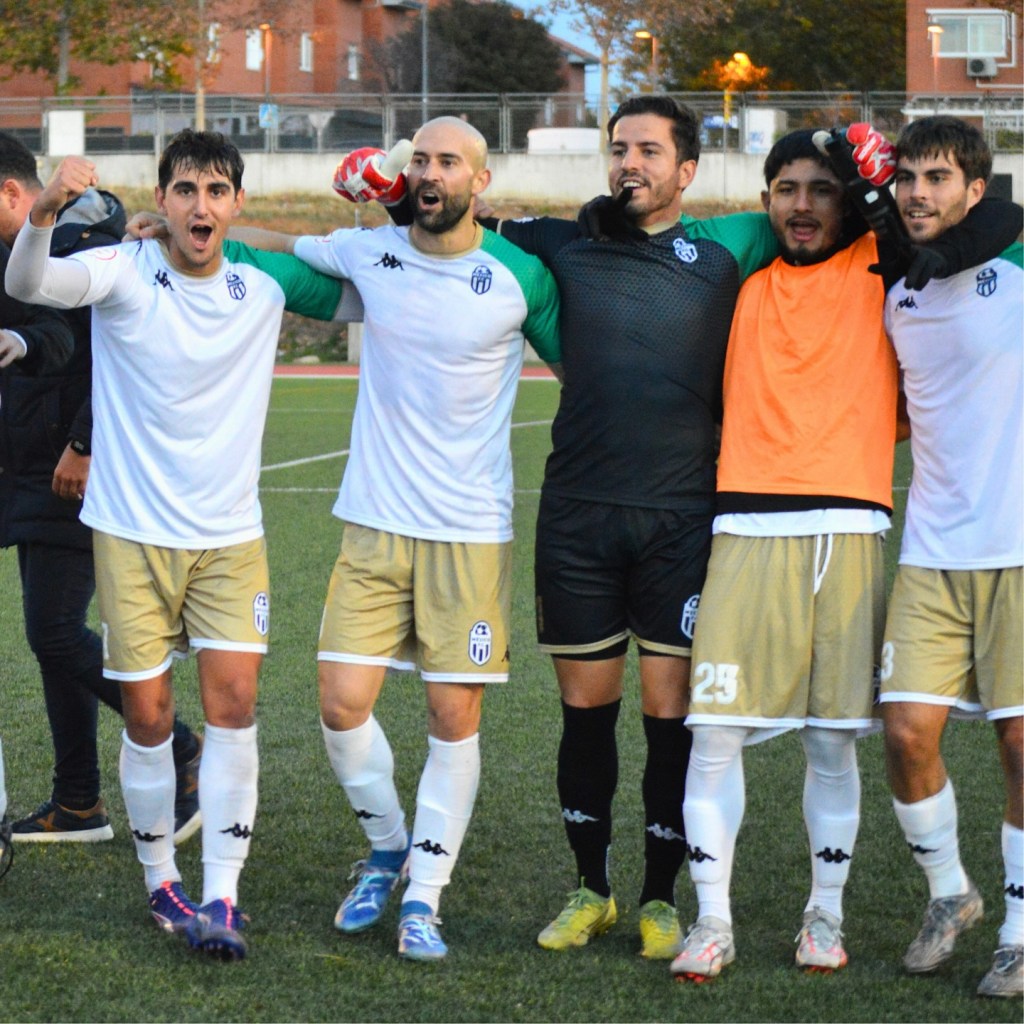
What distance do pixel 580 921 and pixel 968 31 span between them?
40.7 metres

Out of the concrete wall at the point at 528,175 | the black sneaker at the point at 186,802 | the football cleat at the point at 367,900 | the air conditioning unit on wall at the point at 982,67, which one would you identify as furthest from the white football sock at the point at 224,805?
the air conditioning unit on wall at the point at 982,67

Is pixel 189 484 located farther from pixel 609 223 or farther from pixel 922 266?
pixel 922 266

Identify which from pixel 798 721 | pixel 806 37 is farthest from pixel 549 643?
pixel 806 37

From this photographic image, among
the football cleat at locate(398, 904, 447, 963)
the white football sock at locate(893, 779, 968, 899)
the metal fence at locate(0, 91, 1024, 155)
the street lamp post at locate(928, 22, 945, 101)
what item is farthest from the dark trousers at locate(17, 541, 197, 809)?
the street lamp post at locate(928, 22, 945, 101)

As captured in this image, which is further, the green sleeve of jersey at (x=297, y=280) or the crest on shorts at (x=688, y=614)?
the green sleeve of jersey at (x=297, y=280)

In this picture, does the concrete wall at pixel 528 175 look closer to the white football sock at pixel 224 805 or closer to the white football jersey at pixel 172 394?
the white football jersey at pixel 172 394

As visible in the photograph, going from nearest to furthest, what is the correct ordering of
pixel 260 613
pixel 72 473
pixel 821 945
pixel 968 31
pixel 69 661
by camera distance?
pixel 821 945, pixel 260 613, pixel 72 473, pixel 69 661, pixel 968 31

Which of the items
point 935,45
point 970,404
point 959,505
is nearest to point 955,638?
point 959,505

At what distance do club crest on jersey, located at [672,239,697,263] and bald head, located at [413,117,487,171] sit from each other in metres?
0.58

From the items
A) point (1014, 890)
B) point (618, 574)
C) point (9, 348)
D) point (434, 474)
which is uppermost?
point (9, 348)

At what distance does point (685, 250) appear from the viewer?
14.3 ft

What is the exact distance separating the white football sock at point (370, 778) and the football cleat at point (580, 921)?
56 cm

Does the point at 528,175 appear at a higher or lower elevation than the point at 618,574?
higher

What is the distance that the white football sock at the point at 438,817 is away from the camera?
4457 mm
